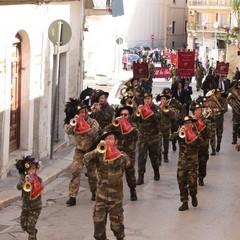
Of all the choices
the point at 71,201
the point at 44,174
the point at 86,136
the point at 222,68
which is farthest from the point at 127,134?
the point at 222,68

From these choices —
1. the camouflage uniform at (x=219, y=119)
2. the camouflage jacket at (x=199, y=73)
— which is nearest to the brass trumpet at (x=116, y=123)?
the camouflage uniform at (x=219, y=119)

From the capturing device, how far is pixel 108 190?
10883 mm

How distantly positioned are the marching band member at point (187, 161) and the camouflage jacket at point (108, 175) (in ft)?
8.31

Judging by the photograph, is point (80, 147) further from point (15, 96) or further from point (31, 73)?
point (31, 73)

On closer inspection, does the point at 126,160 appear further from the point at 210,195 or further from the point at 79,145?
the point at 210,195

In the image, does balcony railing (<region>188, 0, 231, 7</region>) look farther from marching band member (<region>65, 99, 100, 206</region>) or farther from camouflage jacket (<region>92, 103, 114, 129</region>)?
marching band member (<region>65, 99, 100, 206</region>)

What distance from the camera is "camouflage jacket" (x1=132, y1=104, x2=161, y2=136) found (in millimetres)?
15352

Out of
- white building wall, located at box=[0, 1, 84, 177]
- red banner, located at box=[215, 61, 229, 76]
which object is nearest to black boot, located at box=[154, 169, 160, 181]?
white building wall, located at box=[0, 1, 84, 177]

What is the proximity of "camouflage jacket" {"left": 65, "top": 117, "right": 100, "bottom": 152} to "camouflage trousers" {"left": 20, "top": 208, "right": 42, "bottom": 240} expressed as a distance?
8.88 feet

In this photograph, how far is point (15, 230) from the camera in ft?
39.6

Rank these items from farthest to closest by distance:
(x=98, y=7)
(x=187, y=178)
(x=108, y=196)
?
(x=98, y=7)
(x=187, y=178)
(x=108, y=196)

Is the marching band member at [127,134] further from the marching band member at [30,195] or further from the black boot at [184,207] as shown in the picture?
the marching band member at [30,195]

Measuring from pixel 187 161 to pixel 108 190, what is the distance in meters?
2.79

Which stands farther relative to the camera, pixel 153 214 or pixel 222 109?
pixel 222 109
